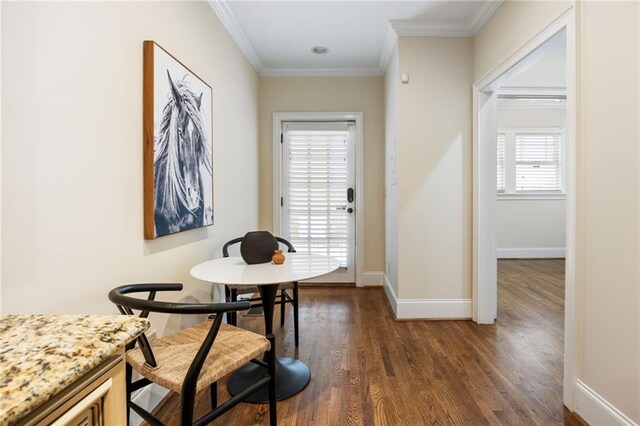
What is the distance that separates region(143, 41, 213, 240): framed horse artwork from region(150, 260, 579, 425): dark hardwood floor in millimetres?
1018

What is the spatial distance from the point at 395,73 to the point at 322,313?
235cm

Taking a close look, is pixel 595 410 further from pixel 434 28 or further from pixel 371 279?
pixel 434 28

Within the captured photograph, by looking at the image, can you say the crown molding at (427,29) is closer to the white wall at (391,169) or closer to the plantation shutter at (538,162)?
the white wall at (391,169)

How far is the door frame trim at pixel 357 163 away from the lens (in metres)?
4.01

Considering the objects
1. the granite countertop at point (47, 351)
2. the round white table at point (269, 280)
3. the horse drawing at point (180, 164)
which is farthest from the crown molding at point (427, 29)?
the granite countertop at point (47, 351)

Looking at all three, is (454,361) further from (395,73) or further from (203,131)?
(395,73)

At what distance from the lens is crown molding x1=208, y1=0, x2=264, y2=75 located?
100.0 inches

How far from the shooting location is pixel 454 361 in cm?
225

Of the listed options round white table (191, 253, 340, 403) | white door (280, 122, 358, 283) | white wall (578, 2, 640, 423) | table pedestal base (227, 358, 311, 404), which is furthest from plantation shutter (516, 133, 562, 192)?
table pedestal base (227, 358, 311, 404)

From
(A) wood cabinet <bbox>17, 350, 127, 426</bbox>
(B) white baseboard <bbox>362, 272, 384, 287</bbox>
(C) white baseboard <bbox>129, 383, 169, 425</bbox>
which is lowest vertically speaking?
(C) white baseboard <bbox>129, 383, 169, 425</bbox>

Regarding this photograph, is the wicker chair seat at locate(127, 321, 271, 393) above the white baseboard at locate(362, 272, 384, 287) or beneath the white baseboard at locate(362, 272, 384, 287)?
above

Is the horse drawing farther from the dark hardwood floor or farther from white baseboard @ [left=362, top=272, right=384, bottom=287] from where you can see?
white baseboard @ [left=362, top=272, right=384, bottom=287]

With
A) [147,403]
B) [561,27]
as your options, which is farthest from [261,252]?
[561,27]

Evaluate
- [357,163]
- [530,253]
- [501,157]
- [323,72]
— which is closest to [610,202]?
[357,163]
